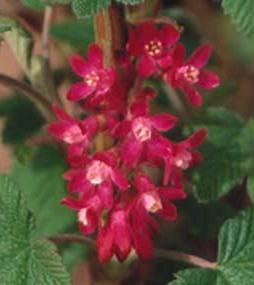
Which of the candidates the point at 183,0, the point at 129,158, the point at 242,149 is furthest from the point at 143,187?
the point at 183,0

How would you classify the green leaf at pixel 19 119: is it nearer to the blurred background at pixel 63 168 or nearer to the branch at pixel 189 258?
the blurred background at pixel 63 168

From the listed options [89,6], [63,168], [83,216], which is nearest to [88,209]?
[83,216]

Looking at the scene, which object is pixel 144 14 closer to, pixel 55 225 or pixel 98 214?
pixel 98 214

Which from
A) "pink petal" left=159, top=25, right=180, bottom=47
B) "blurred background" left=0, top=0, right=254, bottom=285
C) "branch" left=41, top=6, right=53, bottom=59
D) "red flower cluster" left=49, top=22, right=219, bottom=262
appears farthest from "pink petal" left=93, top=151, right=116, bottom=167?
"branch" left=41, top=6, right=53, bottom=59

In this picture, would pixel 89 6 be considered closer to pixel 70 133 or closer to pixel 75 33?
pixel 70 133

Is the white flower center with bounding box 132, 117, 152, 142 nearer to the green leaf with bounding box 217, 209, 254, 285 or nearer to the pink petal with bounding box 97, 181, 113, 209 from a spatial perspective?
the pink petal with bounding box 97, 181, 113, 209
